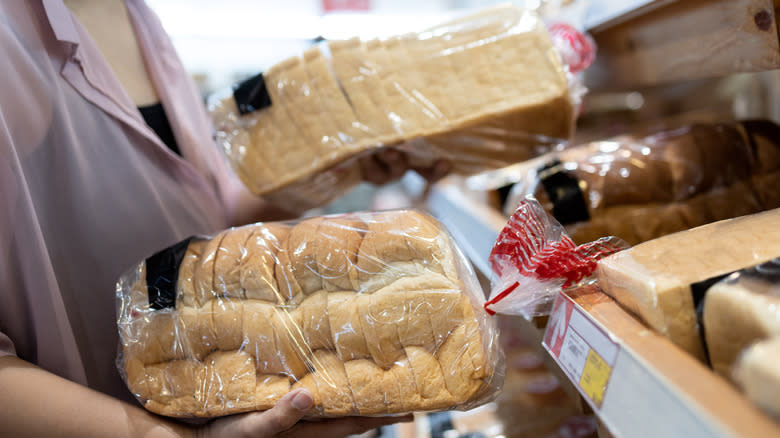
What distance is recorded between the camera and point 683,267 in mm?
573

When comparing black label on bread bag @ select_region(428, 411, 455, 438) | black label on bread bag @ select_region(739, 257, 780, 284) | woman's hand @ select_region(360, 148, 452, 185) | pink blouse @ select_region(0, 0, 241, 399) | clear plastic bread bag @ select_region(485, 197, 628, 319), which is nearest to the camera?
black label on bread bag @ select_region(739, 257, 780, 284)

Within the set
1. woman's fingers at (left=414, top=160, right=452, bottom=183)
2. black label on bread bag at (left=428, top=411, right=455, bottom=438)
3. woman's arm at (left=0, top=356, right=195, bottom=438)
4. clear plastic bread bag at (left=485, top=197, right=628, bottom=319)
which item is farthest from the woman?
black label on bread bag at (left=428, top=411, right=455, bottom=438)

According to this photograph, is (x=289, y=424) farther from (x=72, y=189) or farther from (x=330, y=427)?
(x=72, y=189)

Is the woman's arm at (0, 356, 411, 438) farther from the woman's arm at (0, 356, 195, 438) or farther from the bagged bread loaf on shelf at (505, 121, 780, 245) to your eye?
the bagged bread loaf on shelf at (505, 121, 780, 245)

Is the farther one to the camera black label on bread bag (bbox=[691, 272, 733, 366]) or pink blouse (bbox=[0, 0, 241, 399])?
pink blouse (bbox=[0, 0, 241, 399])

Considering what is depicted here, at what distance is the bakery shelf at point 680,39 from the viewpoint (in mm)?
802

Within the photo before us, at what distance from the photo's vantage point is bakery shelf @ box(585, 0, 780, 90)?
802 millimetres

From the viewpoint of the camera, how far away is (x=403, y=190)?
324 centimetres

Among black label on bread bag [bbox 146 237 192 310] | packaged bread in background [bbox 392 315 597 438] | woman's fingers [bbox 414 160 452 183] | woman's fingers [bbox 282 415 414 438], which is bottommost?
packaged bread in background [bbox 392 315 597 438]

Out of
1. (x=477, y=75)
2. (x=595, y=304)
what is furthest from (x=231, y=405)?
(x=477, y=75)

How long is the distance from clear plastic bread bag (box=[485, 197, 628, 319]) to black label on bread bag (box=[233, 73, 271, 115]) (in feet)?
2.19

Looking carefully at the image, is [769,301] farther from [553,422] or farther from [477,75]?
[553,422]

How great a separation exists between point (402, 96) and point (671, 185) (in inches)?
25.7

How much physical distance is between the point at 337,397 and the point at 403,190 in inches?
102
